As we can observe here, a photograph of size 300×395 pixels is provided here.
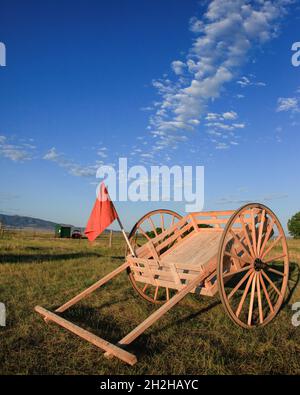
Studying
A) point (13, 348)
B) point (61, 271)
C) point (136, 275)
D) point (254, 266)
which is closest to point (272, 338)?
point (254, 266)

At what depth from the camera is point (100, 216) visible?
559cm

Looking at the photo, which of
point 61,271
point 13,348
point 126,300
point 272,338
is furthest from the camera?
point 61,271

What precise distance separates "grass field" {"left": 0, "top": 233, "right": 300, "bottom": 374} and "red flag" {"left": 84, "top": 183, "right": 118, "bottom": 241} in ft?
4.78

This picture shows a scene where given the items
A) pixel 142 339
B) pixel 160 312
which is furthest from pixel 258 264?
pixel 142 339

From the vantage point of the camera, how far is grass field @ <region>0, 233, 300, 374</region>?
3.78m

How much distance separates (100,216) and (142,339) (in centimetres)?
204

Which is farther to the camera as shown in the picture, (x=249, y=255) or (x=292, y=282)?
(x=292, y=282)

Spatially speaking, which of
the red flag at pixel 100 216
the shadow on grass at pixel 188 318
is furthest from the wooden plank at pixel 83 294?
the shadow on grass at pixel 188 318

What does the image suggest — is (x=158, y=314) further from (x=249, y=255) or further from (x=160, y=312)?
(x=249, y=255)
